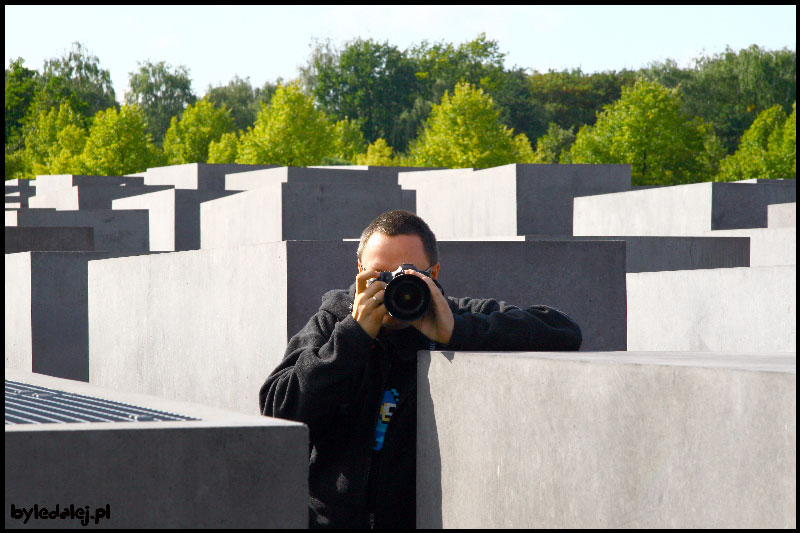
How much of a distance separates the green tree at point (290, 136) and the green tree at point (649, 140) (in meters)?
10.3

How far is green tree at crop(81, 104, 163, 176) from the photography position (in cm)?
4256

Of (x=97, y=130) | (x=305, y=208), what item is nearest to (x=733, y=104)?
(x=97, y=130)

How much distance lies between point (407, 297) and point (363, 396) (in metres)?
0.38

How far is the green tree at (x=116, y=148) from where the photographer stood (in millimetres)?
42562

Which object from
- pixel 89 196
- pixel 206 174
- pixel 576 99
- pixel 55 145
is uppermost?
pixel 576 99

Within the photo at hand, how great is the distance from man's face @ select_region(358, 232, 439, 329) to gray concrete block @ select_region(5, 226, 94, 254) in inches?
445

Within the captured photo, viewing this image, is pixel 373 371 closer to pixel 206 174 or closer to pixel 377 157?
pixel 206 174

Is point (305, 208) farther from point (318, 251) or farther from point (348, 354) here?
point (348, 354)

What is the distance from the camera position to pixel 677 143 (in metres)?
37.2

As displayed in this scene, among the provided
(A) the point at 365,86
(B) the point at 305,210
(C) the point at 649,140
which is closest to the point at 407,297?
(B) the point at 305,210

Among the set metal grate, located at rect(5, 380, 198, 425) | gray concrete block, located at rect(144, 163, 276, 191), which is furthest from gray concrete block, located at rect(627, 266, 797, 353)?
gray concrete block, located at rect(144, 163, 276, 191)

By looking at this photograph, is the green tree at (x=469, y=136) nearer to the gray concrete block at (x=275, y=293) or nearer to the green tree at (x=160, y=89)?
the gray concrete block at (x=275, y=293)

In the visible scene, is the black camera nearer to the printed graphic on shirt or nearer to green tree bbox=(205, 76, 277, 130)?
the printed graphic on shirt

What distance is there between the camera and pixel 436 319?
3271mm
